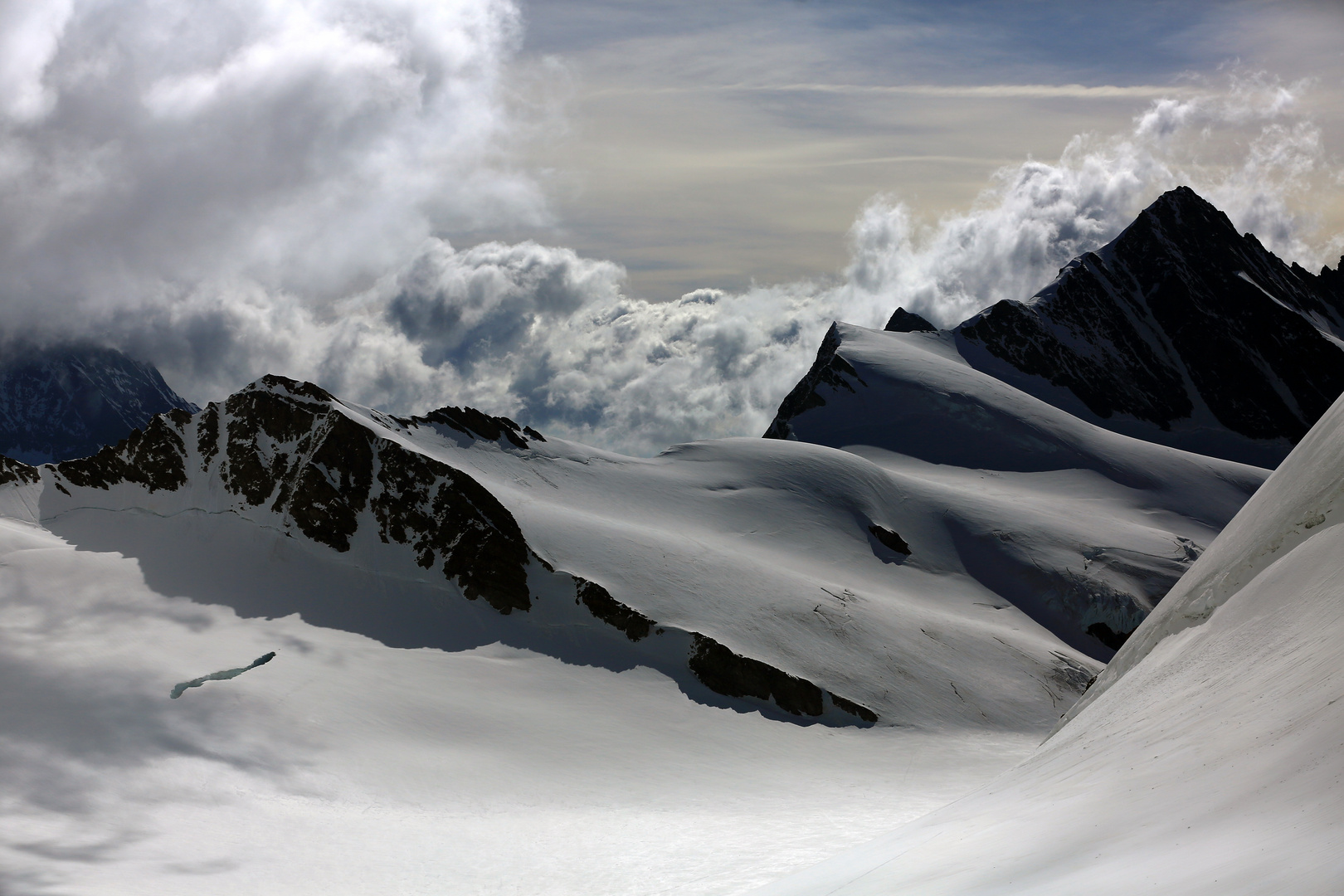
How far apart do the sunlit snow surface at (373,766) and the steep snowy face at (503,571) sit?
2.53 m

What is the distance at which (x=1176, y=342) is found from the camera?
173250mm

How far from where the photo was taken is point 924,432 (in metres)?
124

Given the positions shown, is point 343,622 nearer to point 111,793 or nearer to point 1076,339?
point 111,793

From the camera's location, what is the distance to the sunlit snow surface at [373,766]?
34250 millimetres

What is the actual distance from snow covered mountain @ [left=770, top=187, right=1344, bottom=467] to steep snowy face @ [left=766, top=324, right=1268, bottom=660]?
37.3ft

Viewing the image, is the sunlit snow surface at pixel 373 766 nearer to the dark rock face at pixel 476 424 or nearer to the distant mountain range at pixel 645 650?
the distant mountain range at pixel 645 650

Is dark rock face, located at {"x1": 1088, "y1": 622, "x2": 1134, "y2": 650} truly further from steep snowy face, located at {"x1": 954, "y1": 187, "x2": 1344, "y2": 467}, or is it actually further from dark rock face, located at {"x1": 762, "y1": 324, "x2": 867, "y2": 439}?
steep snowy face, located at {"x1": 954, "y1": 187, "x2": 1344, "y2": 467}

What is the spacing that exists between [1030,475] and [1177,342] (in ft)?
258

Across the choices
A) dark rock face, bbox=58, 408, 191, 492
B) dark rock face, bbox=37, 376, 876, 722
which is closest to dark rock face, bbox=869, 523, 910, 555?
dark rock face, bbox=37, 376, 876, 722

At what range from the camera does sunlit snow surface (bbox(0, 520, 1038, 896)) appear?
34.2 meters

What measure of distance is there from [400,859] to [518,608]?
26.0m

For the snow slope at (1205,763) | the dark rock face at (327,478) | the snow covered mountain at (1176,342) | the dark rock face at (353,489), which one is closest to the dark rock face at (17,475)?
the dark rock face at (353,489)

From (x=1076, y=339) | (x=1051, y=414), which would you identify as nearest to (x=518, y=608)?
(x=1051, y=414)

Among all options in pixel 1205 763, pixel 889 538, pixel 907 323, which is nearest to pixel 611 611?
pixel 889 538
